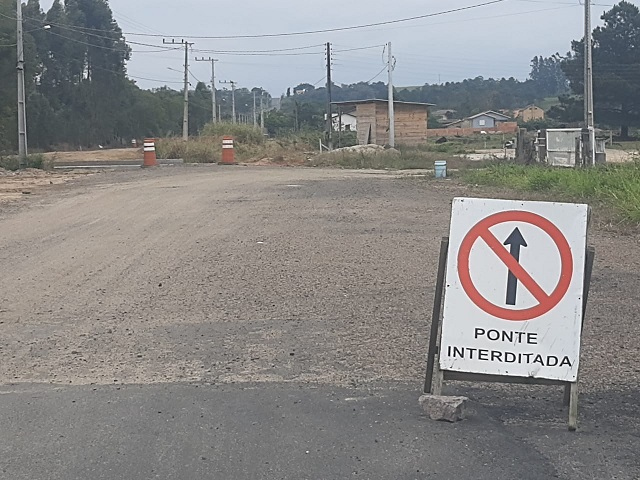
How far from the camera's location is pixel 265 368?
690 cm

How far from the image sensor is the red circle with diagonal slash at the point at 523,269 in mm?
5668

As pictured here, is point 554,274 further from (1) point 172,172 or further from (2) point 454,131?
(2) point 454,131

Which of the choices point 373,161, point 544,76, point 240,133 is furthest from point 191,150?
point 544,76

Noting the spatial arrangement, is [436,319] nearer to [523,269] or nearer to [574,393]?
[523,269]

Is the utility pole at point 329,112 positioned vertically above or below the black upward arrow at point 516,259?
above

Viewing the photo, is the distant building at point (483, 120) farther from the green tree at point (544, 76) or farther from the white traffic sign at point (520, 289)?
the white traffic sign at point (520, 289)

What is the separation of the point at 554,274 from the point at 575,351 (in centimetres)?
47

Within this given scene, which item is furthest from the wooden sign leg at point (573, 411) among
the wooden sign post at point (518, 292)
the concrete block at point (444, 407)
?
the concrete block at point (444, 407)

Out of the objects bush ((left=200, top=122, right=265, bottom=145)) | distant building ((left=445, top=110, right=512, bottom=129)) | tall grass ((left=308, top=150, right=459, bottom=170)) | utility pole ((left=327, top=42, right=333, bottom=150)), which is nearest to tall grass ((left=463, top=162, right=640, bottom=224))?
tall grass ((left=308, top=150, right=459, bottom=170))

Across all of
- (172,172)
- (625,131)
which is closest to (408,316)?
(172,172)

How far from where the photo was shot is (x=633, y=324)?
8102 millimetres

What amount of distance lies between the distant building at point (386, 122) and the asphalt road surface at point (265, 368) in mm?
54299

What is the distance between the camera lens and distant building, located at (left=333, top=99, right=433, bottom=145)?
225ft

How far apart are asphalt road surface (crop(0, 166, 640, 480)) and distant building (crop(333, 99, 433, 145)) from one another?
5430 cm
